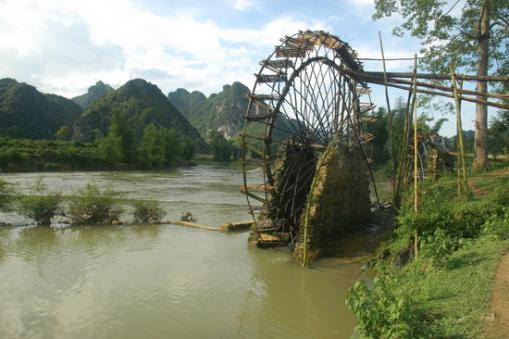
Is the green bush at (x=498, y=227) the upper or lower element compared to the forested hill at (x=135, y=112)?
lower

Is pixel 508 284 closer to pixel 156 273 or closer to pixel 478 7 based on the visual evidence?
pixel 156 273


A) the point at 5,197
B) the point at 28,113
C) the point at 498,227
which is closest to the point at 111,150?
the point at 5,197

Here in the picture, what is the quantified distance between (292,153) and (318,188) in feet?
9.46

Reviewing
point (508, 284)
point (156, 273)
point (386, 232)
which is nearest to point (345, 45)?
point (386, 232)

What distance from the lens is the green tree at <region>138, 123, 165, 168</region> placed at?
66.2 m

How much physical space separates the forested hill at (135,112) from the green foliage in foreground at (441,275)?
9172 centimetres

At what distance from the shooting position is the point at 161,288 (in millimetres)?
9516

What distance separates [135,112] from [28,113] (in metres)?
23.9

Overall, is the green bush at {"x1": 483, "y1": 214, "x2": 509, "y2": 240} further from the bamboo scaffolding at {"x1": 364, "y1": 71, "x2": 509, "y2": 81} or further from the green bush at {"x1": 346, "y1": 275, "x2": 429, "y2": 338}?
the green bush at {"x1": 346, "y1": 275, "x2": 429, "y2": 338}

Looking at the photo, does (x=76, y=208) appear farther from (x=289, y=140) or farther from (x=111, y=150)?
(x=111, y=150)

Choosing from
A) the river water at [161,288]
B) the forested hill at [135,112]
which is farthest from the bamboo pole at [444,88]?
the forested hill at [135,112]

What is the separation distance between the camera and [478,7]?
1571 centimetres

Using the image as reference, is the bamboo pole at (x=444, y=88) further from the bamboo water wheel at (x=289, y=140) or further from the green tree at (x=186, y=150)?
the green tree at (x=186, y=150)

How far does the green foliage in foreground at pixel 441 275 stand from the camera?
4.38m
